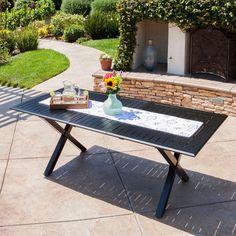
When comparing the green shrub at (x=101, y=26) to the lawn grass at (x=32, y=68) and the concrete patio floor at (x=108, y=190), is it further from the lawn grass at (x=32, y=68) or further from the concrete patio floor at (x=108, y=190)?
the concrete patio floor at (x=108, y=190)

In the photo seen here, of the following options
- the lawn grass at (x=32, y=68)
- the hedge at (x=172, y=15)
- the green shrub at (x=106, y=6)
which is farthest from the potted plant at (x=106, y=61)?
the green shrub at (x=106, y=6)

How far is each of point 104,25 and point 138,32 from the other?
5244 mm

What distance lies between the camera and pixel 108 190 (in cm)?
487

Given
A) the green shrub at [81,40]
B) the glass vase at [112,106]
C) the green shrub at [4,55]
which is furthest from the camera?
the green shrub at [81,40]

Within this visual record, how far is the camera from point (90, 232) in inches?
162

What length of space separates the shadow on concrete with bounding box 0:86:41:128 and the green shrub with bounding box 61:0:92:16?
29.1 ft

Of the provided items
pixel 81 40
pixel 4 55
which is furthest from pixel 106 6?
pixel 4 55

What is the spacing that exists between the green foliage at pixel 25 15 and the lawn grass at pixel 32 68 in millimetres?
3684

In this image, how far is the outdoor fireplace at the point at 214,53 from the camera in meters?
7.25

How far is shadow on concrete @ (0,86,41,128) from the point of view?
728 centimetres

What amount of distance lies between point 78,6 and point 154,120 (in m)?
13.4

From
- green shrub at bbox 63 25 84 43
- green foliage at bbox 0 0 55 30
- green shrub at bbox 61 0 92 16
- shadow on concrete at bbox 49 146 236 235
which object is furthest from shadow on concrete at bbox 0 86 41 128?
green shrub at bbox 61 0 92 16

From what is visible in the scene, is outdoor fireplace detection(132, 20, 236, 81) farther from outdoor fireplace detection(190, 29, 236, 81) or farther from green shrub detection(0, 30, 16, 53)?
green shrub detection(0, 30, 16, 53)

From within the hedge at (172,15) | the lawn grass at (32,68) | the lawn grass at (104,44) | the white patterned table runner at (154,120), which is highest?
the hedge at (172,15)
